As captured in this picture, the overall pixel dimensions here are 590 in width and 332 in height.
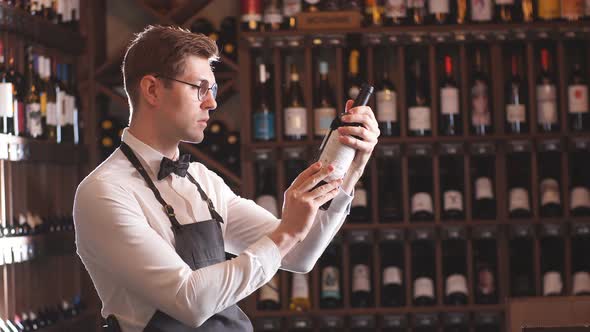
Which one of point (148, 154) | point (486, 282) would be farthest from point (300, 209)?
point (486, 282)

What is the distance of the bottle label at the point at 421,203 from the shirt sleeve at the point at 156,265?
293cm

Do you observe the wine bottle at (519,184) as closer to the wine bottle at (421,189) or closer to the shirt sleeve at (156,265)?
the wine bottle at (421,189)

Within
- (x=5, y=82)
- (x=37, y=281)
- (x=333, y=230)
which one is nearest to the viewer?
(x=333, y=230)

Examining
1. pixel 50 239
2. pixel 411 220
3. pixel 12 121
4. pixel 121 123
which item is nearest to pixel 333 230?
pixel 12 121

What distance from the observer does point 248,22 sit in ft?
15.3

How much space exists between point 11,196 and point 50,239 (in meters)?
0.40

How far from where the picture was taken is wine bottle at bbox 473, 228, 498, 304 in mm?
4586

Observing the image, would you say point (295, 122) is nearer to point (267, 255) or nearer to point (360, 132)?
point (360, 132)

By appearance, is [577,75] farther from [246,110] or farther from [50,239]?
[50,239]

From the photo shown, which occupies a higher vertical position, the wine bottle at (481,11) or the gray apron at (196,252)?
the wine bottle at (481,11)

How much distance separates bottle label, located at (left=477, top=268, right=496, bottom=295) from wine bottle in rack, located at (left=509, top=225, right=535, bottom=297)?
100mm

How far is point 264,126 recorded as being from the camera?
4633mm

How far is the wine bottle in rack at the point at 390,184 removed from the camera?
15.1 ft

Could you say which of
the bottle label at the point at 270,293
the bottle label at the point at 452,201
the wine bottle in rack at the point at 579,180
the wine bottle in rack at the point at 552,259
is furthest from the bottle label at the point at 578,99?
the bottle label at the point at 270,293
